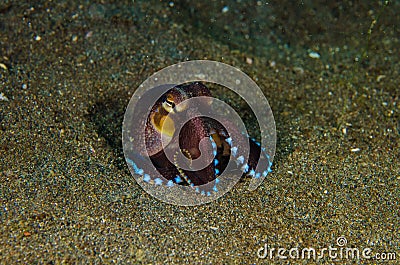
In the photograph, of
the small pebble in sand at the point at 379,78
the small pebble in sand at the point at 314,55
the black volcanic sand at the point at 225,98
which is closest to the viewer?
the black volcanic sand at the point at 225,98

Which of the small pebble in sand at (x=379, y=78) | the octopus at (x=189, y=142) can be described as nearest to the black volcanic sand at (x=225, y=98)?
the small pebble in sand at (x=379, y=78)

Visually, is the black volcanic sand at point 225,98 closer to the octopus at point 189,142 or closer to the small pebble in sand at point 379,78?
the small pebble in sand at point 379,78

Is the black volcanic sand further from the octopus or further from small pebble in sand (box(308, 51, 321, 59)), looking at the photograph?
the octopus

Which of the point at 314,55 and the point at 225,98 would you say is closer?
the point at 225,98

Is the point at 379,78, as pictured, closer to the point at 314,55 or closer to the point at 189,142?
the point at 314,55

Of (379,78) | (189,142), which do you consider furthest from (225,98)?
(379,78)

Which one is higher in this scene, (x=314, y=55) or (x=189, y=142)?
(x=189, y=142)
